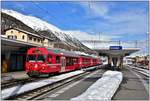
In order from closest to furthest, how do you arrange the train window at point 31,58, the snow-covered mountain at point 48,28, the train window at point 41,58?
the train window at point 41,58
the train window at point 31,58
the snow-covered mountain at point 48,28

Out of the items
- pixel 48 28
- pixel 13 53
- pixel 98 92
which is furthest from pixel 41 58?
pixel 48 28

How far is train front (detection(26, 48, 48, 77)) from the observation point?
27850 millimetres

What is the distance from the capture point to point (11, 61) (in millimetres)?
40688

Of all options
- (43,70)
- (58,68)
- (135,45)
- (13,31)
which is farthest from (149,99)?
(13,31)

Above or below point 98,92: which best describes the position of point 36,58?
above

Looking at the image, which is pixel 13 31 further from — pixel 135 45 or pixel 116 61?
pixel 116 61

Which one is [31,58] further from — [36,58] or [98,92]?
[98,92]

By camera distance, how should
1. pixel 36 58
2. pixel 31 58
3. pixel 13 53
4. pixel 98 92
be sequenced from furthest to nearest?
pixel 13 53 < pixel 31 58 < pixel 36 58 < pixel 98 92

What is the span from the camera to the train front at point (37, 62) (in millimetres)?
27850

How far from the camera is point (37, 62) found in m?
28.2

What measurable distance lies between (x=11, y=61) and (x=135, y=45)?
26883 millimetres

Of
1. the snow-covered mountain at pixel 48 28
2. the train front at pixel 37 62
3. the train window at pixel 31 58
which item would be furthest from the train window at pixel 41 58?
the snow-covered mountain at pixel 48 28

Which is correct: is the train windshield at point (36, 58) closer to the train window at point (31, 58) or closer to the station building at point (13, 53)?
the train window at point (31, 58)

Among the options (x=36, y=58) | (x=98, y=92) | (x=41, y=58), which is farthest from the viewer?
(x=36, y=58)
